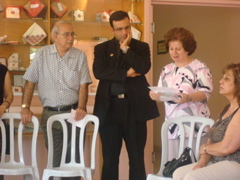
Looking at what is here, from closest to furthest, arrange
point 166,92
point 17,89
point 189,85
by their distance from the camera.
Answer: point 166,92, point 189,85, point 17,89

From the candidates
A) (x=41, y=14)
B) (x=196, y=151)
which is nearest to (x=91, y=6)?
(x=41, y=14)

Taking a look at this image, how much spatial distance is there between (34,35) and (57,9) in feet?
1.18

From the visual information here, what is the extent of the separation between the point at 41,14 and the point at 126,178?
188 centimetres

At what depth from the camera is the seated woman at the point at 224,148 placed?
2.67 meters

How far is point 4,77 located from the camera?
3.47m

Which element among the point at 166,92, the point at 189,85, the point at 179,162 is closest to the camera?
the point at 179,162

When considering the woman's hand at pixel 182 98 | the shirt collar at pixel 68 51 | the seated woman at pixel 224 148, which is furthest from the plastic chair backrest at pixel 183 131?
the shirt collar at pixel 68 51

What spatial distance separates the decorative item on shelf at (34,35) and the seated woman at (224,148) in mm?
2456

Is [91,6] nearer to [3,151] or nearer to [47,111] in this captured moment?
[47,111]

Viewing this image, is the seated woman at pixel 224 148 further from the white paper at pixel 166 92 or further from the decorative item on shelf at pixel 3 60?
the decorative item on shelf at pixel 3 60

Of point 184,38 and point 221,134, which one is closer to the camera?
point 221,134

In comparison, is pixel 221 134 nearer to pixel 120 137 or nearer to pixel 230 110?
pixel 230 110

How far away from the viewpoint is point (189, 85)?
10.8 feet

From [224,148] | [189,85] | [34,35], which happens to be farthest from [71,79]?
[34,35]
